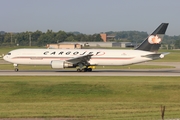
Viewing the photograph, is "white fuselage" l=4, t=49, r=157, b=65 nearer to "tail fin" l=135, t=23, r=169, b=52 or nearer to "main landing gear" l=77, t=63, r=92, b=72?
"main landing gear" l=77, t=63, r=92, b=72

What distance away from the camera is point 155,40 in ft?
168

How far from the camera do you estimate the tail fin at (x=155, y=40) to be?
5106 centimetres

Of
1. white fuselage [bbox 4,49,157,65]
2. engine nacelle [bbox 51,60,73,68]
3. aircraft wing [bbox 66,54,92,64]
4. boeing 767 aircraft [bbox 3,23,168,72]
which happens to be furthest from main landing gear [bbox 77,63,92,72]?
engine nacelle [bbox 51,60,73,68]

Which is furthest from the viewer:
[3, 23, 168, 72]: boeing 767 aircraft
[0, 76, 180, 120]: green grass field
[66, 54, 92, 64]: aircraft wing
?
[3, 23, 168, 72]: boeing 767 aircraft

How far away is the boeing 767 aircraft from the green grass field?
14345mm

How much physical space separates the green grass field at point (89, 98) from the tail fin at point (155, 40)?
50.1 feet

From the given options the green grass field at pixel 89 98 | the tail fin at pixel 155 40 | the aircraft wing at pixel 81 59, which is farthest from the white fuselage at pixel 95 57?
the green grass field at pixel 89 98

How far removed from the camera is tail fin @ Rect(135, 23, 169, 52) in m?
51.1

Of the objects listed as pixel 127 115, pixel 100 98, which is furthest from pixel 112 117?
pixel 100 98

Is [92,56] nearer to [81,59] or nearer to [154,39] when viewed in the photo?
[81,59]

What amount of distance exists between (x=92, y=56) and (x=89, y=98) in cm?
1976

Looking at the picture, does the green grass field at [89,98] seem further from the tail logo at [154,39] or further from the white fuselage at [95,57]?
the tail logo at [154,39]

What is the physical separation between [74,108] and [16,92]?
10142 millimetres

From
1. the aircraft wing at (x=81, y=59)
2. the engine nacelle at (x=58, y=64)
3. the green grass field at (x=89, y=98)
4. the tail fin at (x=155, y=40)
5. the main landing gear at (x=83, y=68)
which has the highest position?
the tail fin at (x=155, y=40)
